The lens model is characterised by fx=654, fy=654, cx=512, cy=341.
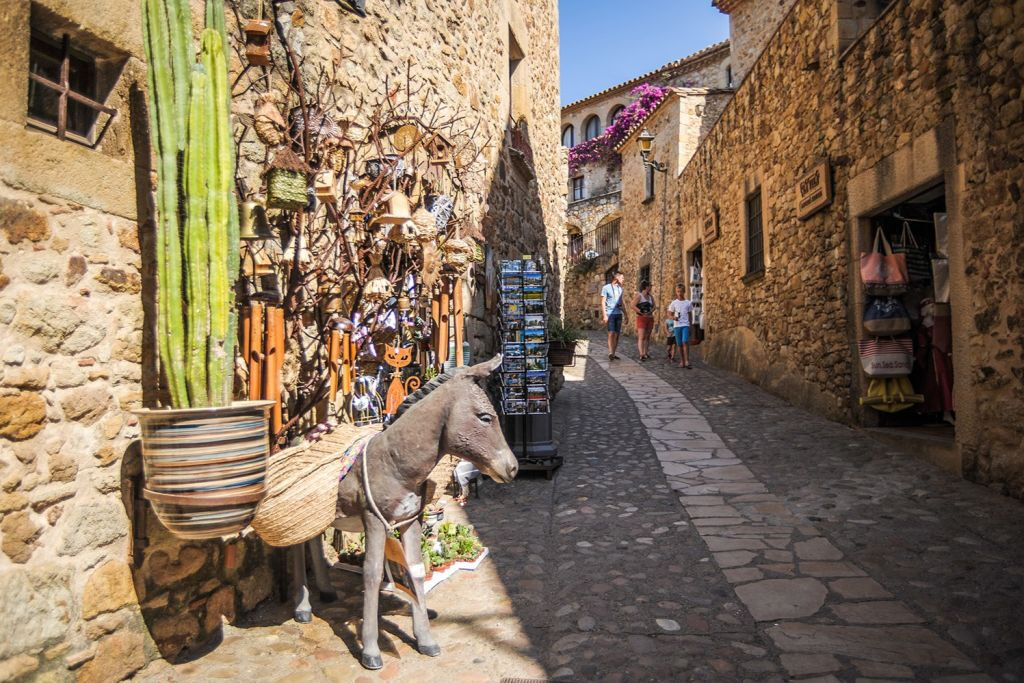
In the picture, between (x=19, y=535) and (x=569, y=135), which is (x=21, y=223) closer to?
(x=19, y=535)

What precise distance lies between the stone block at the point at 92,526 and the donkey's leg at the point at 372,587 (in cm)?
95

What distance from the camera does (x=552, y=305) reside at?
957 centimetres

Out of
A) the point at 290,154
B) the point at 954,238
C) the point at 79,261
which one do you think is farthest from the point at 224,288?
the point at 954,238

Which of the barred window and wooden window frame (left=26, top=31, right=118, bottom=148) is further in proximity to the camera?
the barred window

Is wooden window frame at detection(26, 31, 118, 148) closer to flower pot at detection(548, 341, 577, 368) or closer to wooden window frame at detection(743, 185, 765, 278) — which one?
flower pot at detection(548, 341, 577, 368)

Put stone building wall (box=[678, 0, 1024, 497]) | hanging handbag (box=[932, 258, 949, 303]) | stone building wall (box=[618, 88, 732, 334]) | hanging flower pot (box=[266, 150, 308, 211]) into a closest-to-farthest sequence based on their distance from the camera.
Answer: hanging flower pot (box=[266, 150, 308, 211])
stone building wall (box=[678, 0, 1024, 497])
hanging handbag (box=[932, 258, 949, 303])
stone building wall (box=[618, 88, 732, 334])

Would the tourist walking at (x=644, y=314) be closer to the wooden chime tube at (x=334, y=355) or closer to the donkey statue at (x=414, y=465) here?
the wooden chime tube at (x=334, y=355)

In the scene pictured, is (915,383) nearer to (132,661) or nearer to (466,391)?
(466,391)

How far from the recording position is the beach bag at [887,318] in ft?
20.1

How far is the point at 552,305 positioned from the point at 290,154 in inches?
264

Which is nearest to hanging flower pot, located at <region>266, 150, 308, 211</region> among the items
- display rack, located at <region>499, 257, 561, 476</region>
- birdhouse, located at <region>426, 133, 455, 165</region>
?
birdhouse, located at <region>426, 133, 455, 165</region>

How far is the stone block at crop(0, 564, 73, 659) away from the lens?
2.18 meters

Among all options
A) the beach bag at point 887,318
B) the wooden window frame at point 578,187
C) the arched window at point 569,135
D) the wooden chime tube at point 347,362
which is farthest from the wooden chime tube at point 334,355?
the arched window at point 569,135

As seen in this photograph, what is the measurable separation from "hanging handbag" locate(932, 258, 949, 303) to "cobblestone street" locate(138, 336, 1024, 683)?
4.73 feet
